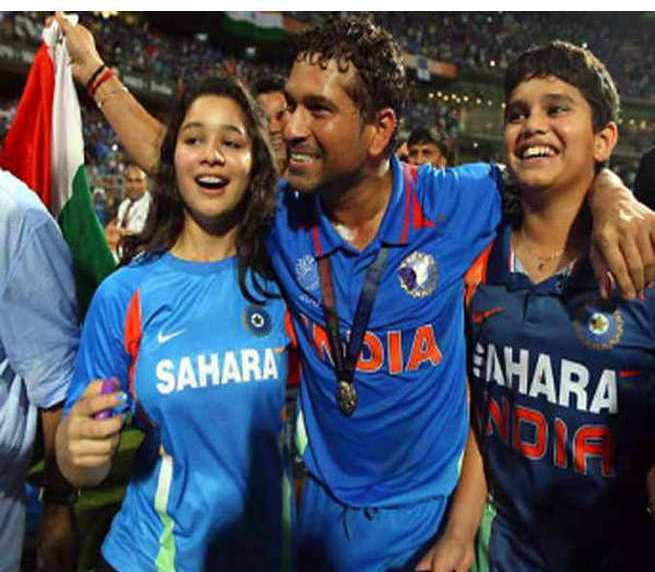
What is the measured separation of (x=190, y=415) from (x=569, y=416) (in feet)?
3.09

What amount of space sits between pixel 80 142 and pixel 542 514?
220 centimetres

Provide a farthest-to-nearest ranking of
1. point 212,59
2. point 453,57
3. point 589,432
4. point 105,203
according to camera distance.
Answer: point 453,57, point 212,59, point 105,203, point 589,432

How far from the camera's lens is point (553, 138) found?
186 cm

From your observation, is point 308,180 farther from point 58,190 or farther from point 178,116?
point 58,190

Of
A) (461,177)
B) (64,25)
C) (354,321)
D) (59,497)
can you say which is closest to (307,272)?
(354,321)

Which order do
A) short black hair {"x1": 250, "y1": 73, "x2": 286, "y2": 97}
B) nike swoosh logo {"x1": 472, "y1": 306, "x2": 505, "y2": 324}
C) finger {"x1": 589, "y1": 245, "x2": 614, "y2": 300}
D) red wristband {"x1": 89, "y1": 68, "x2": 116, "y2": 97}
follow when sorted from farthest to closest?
short black hair {"x1": 250, "y1": 73, "x2": 286, "y2": 97} → red wristband {"x1": 89, "y1": 68, "x2": 116, "y2": 97} → nike swoosh logo {"x1": 472, "y1": 306, "x2": 505, "y2": 324} → finger {"x1": 589, "y1": 245, "x2": 614, "y2": 300}

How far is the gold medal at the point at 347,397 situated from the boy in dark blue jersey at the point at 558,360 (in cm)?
34

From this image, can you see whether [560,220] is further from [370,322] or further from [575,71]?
[370,322]

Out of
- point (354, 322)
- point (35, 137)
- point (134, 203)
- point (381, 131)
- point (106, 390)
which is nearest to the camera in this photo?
point (106, 390)

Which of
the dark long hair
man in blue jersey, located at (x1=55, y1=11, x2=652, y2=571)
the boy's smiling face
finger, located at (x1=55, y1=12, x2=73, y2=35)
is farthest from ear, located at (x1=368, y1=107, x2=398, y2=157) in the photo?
finger, located at (x1=55, y1=12, x2=73, y2=35)

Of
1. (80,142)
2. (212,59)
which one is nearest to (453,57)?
(212,59)

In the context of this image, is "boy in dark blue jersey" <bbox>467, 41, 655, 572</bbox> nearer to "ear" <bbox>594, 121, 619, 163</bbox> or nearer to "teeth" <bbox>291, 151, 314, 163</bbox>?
"ear" <bbox>594, 121, 619, 163</bbox>

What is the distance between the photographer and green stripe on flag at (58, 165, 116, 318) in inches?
110

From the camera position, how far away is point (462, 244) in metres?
2.05
